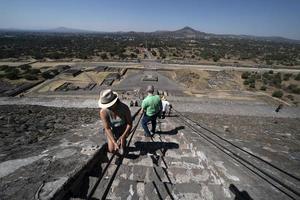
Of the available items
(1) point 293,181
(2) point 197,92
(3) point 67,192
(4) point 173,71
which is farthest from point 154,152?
(4) point 173,71

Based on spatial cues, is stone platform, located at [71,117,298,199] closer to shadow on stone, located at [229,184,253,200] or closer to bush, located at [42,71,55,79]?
shadow on stone, located at [229,184,253,200]

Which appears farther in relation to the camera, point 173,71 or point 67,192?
point 173,71

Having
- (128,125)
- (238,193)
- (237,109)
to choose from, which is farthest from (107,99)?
(237,109)

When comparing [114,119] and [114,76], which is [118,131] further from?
[114,76]

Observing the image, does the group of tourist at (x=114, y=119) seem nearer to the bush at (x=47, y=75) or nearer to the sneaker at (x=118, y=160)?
the sneaker at (x=118, y=160)

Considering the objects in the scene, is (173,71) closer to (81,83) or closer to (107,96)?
(81,83)

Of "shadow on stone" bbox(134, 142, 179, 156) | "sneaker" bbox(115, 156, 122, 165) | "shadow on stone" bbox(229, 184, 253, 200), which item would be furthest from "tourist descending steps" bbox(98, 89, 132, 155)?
"shadow on stone" bbox(229, 184, 253, 200)
